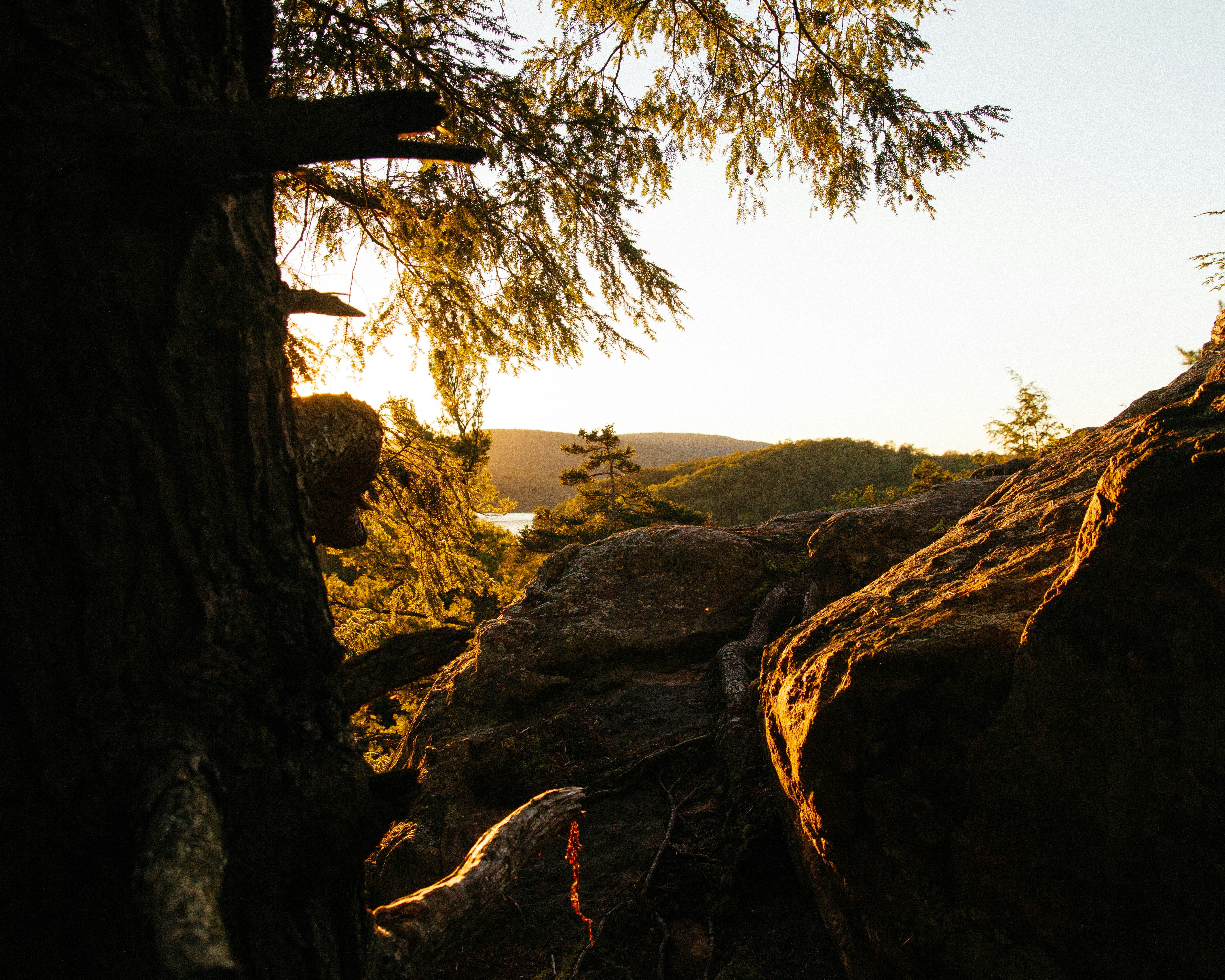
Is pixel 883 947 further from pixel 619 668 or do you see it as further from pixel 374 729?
pixel 374 729

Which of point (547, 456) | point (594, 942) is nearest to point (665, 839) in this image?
point (594, 942)

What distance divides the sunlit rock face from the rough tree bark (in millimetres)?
1933

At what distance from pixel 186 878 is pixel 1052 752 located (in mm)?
2460

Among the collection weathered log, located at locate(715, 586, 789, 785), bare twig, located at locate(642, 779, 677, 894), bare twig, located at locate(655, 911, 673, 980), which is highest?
weathered log, located at locate(715, 586, 789, 785)

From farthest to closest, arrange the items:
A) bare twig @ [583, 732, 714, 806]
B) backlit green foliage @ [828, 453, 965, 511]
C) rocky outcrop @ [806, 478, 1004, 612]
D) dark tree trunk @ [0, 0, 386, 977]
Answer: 1. backlit green foliage @ [828, 453, 965, 511]
2. rocky outcrop @ [806, 478, 1004, 612]
3. bare twig @ [583, 732, 714, 806]
4. dark tree trunk @ [0, 0, 386, 977]

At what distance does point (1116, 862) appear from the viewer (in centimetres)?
199

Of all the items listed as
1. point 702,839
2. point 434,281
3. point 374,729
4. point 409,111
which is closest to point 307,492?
point 409,111

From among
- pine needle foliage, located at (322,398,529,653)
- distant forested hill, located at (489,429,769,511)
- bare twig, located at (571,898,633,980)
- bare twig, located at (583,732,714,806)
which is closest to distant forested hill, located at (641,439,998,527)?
distant forested hill, located at (489,429,769,511)

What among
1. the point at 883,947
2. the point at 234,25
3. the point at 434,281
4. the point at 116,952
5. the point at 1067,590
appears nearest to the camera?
the point at 116,952

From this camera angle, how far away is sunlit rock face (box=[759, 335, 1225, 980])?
1924 millimetres

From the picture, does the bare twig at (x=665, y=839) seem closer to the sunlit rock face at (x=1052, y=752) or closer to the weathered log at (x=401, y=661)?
the sunlit rock face at (x=1052, y=752)

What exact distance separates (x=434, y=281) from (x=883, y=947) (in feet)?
13.7

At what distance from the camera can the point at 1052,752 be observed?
2.14 metres

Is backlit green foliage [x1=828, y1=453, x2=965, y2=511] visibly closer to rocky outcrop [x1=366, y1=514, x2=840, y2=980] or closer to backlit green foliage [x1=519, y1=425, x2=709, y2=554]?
rocky outcrop [x1=366, y1=514, x2=840, y2=980]
